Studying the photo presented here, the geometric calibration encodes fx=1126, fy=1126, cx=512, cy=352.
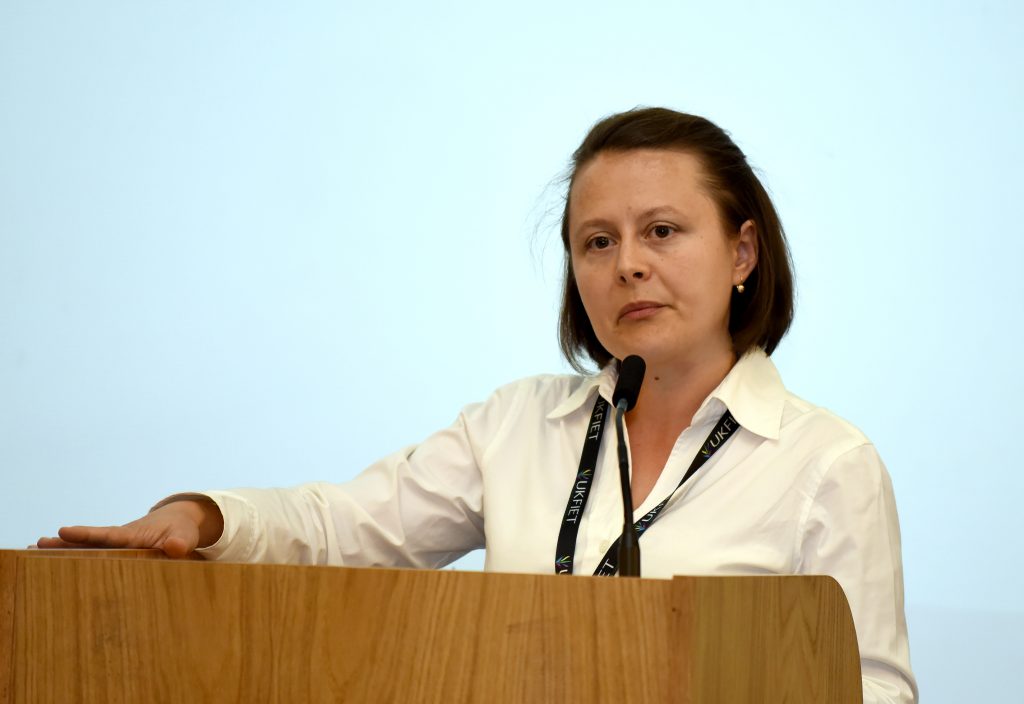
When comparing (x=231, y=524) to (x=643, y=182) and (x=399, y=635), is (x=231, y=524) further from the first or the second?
(x=643, y=182)

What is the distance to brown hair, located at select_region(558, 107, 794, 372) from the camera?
6.32 feet

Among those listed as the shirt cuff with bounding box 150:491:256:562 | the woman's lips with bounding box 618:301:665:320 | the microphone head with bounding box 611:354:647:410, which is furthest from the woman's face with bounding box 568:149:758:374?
the shirt cuff with bounding box 150:491:256:562

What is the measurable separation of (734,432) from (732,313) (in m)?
0.31

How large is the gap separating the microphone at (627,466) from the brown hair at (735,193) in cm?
54

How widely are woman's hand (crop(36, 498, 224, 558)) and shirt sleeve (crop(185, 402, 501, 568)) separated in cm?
10

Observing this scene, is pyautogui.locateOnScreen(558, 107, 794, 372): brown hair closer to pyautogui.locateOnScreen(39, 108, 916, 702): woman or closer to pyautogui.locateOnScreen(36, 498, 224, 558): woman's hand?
pyautogui.locateOnScreen(39, 108, 916, 702): woman

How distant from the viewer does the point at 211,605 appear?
45.3 inches

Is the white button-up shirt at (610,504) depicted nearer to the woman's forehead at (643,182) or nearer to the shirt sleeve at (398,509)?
the shirt sleeve at (398,509)

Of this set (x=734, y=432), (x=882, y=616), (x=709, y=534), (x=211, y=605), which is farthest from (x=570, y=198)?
(x=211, y=605)

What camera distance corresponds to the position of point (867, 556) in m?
1.58

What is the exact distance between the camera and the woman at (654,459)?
5.36 ft

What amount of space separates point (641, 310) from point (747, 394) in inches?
8.7

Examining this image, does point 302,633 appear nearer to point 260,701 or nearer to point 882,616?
point 260,701

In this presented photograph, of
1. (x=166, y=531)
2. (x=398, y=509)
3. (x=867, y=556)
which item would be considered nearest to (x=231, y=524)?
(x=166, y=531)
